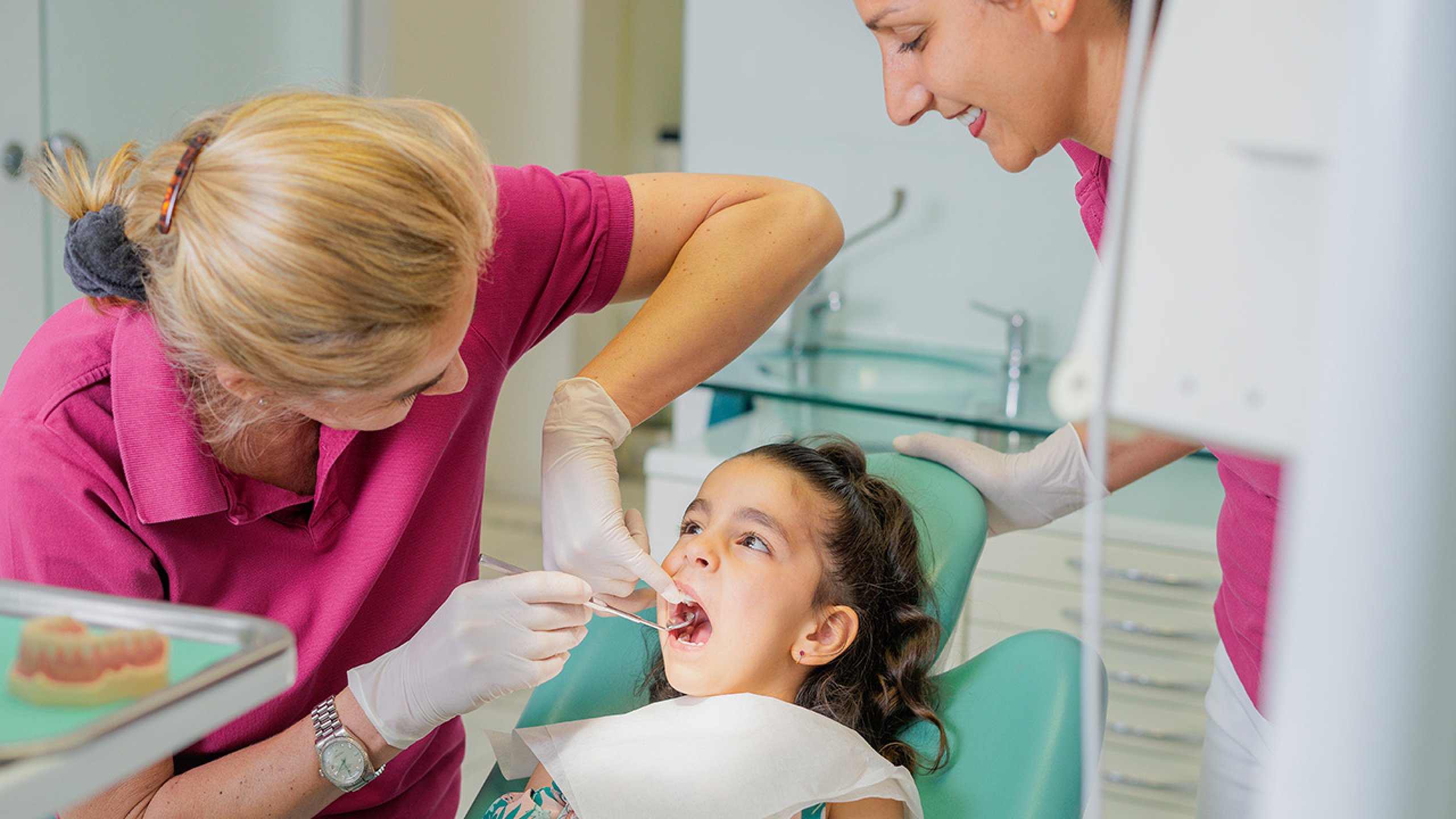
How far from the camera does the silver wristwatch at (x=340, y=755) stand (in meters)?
1.07

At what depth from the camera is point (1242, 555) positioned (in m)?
1.17

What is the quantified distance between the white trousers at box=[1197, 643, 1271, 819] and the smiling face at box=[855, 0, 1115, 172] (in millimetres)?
609

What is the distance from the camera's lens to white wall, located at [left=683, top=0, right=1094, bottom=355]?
8.54 ft

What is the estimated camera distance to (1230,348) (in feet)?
1.41

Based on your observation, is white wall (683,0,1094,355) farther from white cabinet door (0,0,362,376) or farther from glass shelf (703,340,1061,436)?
white cabinet door (0,0,362,376)

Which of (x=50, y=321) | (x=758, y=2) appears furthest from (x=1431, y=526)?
(x=758, y=2)

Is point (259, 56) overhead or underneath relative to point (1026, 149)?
overhead

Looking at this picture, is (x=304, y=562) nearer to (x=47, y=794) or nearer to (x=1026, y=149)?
(x=47, y=794)

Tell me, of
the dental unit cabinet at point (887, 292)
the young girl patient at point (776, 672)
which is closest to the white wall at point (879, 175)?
the dental unit cabinet at point (887, 292)

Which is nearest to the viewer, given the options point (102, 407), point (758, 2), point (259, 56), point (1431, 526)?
point (1431, 526)

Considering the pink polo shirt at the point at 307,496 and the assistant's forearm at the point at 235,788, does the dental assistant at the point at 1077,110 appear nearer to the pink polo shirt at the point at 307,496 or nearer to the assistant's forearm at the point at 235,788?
the pink polo shirt at the point at 307,496

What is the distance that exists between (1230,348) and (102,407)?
969 millimetres

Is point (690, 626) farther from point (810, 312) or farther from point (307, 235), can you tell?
point (810, 312)

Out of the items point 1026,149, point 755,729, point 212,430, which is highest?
point 1026,149
